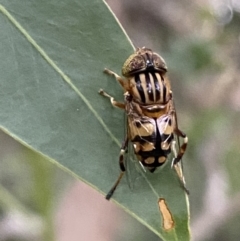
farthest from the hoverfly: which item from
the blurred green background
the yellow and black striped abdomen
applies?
the blurred green background

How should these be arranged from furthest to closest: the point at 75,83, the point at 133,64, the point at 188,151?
the point at 188,151 < the point at 133,64 < the point at 75,83

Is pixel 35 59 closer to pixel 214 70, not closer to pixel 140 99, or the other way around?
pixel 140 99

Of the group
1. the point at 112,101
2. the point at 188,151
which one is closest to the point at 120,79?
the point at 112,101

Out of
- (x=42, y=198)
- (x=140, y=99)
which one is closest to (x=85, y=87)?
(x=140, y=99)

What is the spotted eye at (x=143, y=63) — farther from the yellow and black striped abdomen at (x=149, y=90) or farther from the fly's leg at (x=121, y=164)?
the fly's leg at (x=121, y=164)

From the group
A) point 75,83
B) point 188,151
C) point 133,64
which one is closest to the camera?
point 75,83

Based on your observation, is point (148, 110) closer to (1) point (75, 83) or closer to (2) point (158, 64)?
(2) point (158, 64)

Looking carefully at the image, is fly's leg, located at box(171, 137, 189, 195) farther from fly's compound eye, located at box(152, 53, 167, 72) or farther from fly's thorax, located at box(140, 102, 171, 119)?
fly's compound eye, located at box(152, 53, 167, 72)
